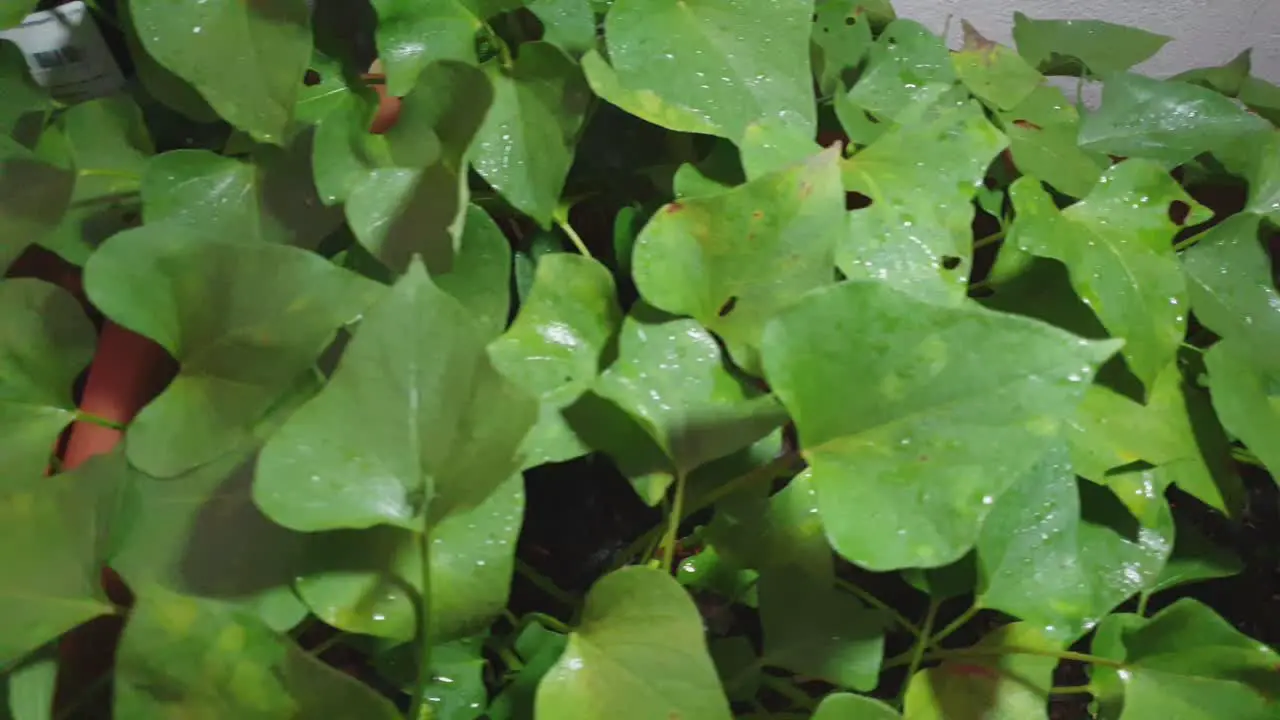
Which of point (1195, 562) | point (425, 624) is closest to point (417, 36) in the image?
point (425, 624)

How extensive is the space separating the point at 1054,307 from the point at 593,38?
27cm

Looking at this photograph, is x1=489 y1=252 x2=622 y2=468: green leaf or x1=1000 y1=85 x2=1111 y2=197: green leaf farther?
x1=1000 y1=85 x2=1111 y2=197: green leaf

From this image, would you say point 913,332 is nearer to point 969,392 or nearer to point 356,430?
point 969,392

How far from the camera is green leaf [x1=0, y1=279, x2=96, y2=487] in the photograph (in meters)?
0.38

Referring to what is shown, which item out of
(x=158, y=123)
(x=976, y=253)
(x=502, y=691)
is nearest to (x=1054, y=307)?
(x=976, y=253)

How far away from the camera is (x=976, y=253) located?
1.77 feet

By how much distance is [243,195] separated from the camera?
43cm

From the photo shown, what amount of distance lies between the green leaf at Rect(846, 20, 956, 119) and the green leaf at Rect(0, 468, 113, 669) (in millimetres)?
423

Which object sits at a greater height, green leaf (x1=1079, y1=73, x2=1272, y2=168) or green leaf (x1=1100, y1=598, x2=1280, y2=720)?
green leaf (x1=1079, y1=73, x2=1272, y2=168)

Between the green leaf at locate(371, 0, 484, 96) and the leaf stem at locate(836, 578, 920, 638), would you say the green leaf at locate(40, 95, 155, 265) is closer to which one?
the green leaf at locate(371, 0, 484, 96)

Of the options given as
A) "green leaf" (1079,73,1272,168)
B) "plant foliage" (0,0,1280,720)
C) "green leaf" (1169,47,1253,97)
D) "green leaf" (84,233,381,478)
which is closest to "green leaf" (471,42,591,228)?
"plant foliage" (0,0,1280,720)

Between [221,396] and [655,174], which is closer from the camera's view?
[221,396]

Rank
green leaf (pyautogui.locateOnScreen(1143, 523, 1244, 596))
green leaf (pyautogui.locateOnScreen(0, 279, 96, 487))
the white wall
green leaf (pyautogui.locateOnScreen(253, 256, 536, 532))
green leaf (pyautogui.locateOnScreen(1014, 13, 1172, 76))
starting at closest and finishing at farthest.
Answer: green leaf (pyautogui.locateOnScreen(253, 256, 536, 532)) < green leaf (pyautogui.locateOnScreen(0, 279, 96, 487)) < green leaf (pyautogui.locateOnScreen(1143, 523, 1244, 596)) < green leaf (pyautogui.locateOnScreen(1014, 13, 1172, 76)) < the white wall

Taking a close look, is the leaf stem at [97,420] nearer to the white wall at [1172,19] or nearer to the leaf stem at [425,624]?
the leaf stem at [425,624]
